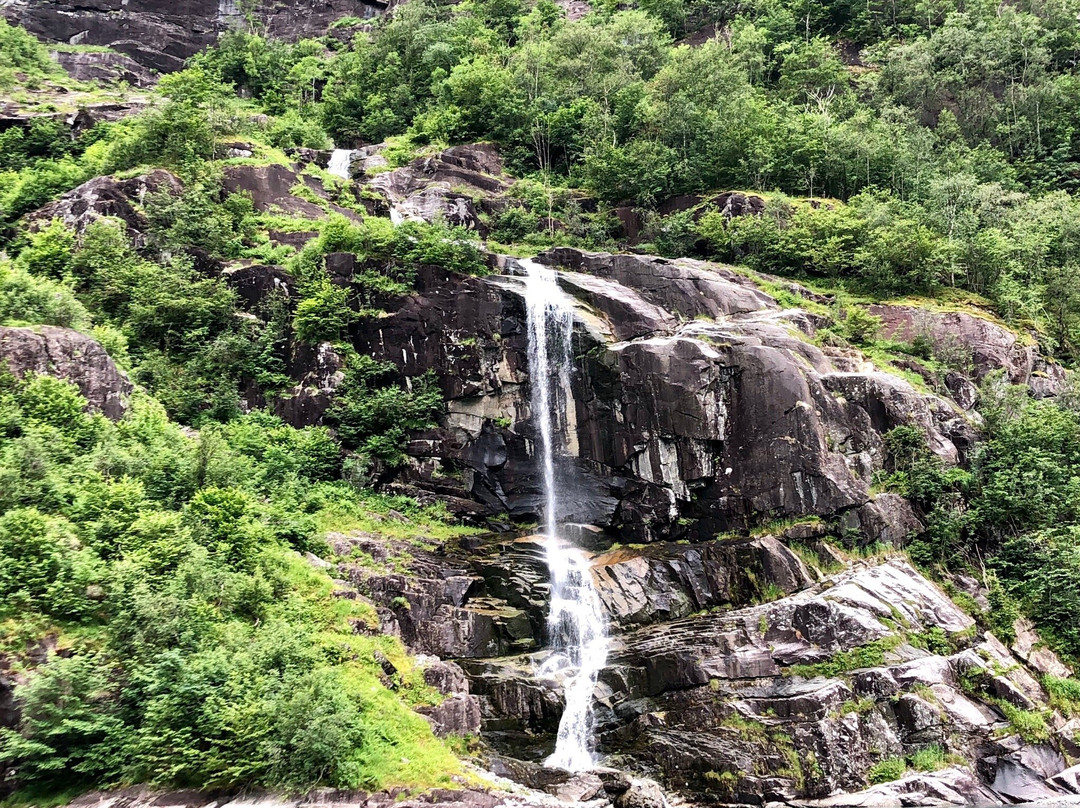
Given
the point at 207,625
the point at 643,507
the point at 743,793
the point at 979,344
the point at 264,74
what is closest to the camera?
→ the point at 207,625

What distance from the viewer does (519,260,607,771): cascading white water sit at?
60.5 ft

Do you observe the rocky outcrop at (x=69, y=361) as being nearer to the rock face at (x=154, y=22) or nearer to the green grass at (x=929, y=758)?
the green grass at (x=929, y=758)

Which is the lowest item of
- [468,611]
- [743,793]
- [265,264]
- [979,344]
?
[743,793]

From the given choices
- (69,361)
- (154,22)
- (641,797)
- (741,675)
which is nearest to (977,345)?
(741,675)

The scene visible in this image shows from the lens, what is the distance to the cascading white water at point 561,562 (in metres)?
18.5

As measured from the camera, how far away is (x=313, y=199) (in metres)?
34.8

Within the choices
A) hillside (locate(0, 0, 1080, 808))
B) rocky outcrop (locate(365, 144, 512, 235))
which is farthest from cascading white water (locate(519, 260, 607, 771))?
rocky outcrop (locate(365, 144, 512, 235))

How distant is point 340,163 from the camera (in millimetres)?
41938

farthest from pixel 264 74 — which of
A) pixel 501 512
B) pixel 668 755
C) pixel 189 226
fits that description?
pixel 668 755

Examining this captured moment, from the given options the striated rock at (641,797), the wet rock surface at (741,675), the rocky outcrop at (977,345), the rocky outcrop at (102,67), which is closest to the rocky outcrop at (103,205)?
the wet rock surface at (741,675)

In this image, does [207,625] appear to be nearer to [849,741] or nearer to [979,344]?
[849,741]

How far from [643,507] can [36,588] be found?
1857 centimetres

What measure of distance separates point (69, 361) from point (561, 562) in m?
16.3

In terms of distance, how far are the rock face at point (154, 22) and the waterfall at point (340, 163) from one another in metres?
26.9
